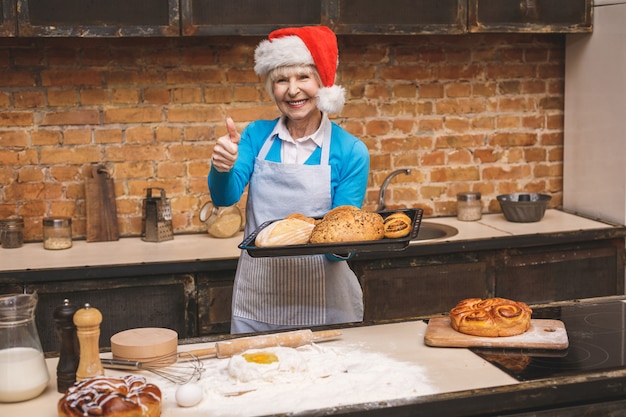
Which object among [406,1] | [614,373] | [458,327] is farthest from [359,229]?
[406,1]

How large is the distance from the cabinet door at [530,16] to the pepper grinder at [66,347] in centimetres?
298

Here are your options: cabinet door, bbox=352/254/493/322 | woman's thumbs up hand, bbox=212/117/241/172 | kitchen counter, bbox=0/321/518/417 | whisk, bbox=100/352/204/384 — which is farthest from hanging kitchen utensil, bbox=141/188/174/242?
whisk, bbox=100/352/204/384

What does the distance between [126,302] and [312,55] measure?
1510 mm

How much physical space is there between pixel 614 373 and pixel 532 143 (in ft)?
9.88

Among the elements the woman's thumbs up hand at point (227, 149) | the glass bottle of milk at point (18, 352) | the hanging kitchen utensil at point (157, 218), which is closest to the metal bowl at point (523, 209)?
the hanging kitchen utensil at point (157, 218)

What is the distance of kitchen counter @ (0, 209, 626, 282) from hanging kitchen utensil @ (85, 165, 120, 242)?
2.2 inches

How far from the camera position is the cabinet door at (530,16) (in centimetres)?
430

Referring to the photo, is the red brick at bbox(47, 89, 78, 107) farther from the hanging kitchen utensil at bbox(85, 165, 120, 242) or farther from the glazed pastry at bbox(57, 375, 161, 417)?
the glazed pastry at bbox(57, 375, 161, 417)

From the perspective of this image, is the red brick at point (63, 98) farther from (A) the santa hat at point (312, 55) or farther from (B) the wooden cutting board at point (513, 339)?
(B) the wooden cutting board at point (513, 339)

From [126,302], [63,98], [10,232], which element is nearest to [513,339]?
[126,302]

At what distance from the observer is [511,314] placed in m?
2.39

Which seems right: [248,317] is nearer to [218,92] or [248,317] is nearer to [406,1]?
[218,92]

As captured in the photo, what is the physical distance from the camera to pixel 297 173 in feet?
10.3

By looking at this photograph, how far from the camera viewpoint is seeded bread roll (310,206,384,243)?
249 centimetres
